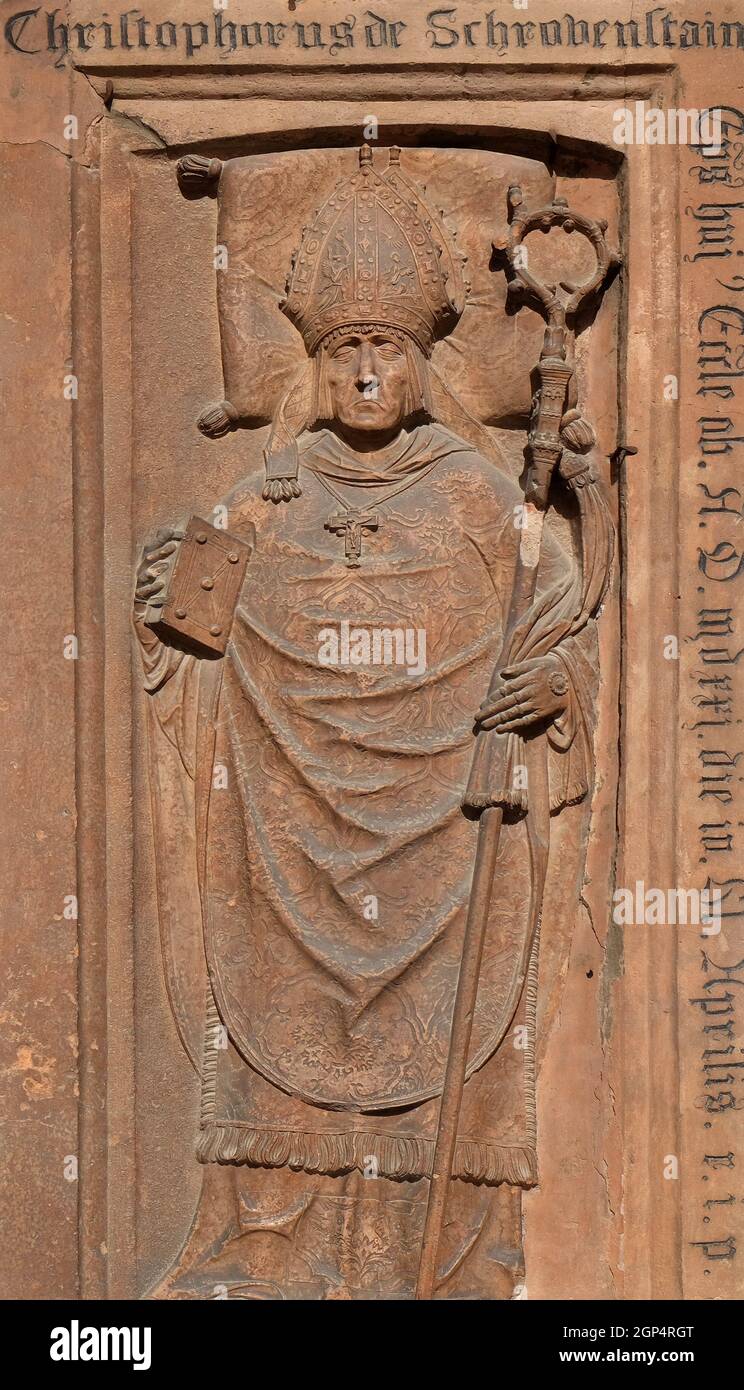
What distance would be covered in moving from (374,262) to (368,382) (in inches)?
13.7

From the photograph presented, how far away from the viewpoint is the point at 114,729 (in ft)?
22.1

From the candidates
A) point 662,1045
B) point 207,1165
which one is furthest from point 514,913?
point 207,1165

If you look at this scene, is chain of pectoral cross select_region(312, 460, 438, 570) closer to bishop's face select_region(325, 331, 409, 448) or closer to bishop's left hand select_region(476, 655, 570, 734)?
bishop's face select_region(325, 331, 409, 448)

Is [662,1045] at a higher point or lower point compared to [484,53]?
lower

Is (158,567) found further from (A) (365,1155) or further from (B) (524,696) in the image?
(A) (365,1155)

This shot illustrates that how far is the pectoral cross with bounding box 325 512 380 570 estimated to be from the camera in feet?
21.9

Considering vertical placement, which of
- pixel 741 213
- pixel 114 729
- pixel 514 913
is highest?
pixel 741 213

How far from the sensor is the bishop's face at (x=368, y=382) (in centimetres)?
666

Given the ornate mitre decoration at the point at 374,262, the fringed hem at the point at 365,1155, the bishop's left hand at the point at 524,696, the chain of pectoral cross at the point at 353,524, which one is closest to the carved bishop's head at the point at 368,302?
the ornate mitre decoration at the point at 374,262

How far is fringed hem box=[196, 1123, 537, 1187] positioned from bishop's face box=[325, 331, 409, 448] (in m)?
2.05

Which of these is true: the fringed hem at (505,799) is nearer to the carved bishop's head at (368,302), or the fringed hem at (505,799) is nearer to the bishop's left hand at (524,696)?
the bishop's left hand at (524,696)

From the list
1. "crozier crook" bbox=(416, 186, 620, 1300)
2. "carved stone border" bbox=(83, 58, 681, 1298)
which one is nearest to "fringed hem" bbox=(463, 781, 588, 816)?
"crozier crook" bbox=(416, 186, 620, 1300)

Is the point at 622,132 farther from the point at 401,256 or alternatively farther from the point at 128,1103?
the point at 128,1103

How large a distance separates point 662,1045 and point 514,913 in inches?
22.5
